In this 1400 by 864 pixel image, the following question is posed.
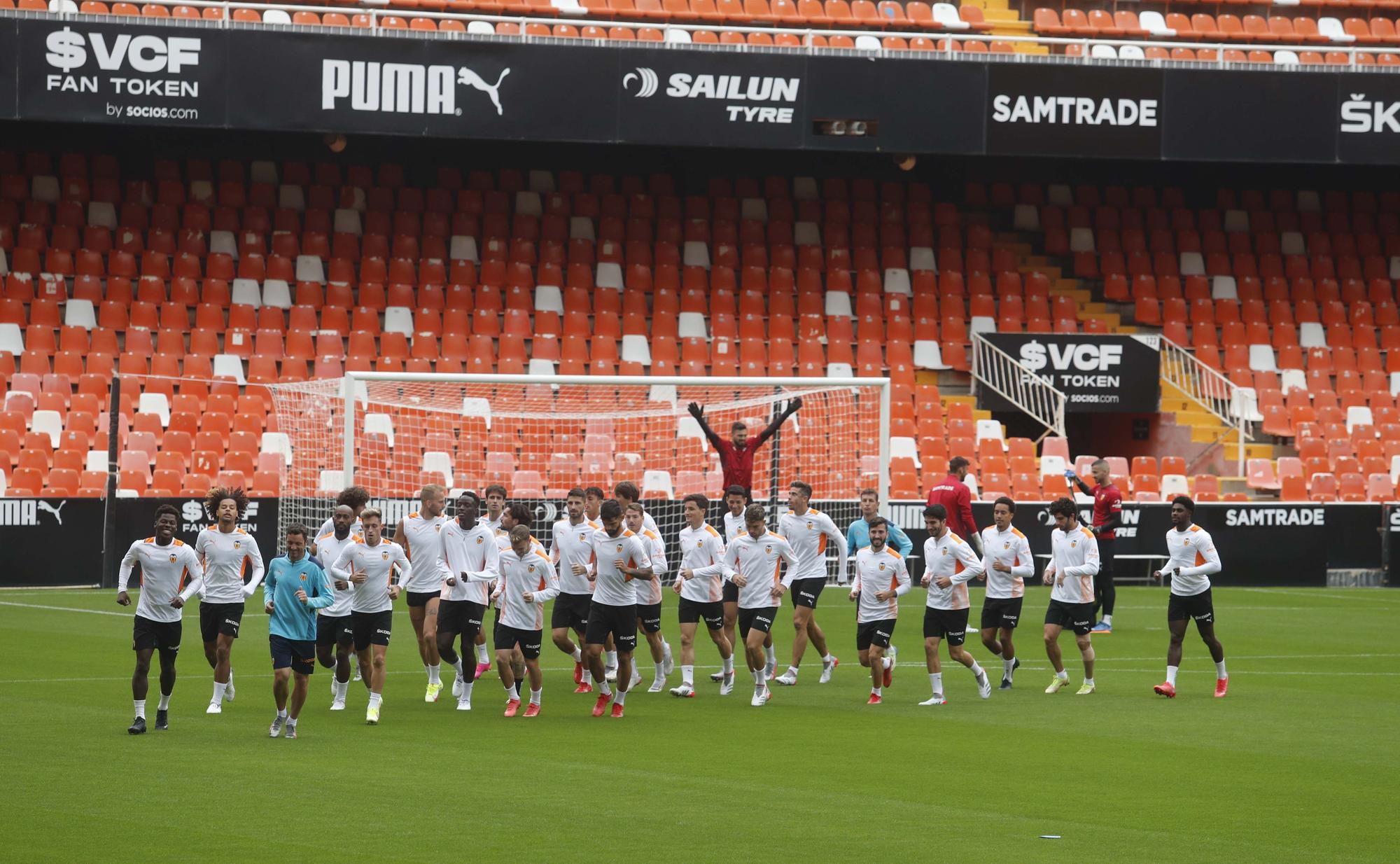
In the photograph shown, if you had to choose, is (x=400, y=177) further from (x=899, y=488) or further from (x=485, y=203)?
(x=899, y=488)

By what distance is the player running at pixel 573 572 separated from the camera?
16172 mm

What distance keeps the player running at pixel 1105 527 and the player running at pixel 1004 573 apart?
5348 millimetres

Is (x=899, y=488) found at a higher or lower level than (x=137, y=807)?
higher

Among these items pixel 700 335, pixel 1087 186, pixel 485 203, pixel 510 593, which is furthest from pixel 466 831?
pixel 1087 186

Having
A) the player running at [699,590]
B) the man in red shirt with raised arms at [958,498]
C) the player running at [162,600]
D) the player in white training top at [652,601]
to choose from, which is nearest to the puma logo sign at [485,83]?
the man in red shirt with raised arms at [958,498]

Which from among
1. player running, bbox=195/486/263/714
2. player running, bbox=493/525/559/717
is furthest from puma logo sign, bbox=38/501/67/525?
player running, bbox=493/525/559/717

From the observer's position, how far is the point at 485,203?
110 ft

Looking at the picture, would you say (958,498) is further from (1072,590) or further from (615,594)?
(615,594)

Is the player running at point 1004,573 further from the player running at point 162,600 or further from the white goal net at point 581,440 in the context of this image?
the player running at point 162,600

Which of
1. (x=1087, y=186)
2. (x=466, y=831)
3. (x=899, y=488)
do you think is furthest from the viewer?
(x=1087, y=186)

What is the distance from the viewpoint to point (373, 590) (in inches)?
589

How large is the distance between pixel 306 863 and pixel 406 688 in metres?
7.77

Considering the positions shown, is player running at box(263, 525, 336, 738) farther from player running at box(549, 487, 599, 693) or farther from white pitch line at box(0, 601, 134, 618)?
white pitch line at box(0, 601, 134, 618)

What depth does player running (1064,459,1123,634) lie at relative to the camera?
74.9 feet
